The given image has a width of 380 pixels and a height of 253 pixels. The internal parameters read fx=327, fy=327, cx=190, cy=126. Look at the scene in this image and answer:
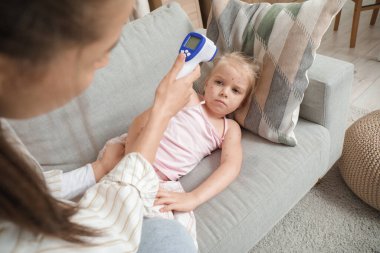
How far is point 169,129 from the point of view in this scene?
1177 mm

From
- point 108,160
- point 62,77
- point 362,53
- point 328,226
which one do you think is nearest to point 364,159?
point 328,226

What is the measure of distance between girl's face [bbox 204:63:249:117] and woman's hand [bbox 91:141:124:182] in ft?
1.22

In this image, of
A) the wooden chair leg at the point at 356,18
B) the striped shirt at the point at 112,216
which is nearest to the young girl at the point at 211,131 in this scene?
the striped shirt at the point at 112,216

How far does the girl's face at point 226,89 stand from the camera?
3.87 ft

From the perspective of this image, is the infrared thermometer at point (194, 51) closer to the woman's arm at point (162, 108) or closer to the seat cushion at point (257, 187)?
the woman's arm at point (162, 108)

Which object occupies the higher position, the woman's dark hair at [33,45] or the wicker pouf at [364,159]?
the woman's dark hair at [33,45]

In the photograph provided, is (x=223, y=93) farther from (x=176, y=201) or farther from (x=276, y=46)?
(x=176, y=201)

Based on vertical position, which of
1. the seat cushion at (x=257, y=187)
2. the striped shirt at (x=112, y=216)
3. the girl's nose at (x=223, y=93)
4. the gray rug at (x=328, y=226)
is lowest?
the gray rug at (x=328, y=226)

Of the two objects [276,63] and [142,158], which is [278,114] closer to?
[276,63]

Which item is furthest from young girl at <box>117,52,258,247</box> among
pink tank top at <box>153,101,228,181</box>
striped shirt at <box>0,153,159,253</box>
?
striped shirt at <box>0,153,159,253</box>

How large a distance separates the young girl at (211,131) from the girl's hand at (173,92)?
19 centimetres

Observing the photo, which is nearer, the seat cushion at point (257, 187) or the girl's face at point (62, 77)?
the girl's face at point (62, 77)

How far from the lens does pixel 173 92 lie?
87 cm

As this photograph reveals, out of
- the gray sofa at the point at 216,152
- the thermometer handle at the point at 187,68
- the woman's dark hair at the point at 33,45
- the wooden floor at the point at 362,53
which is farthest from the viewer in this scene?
Answer: the wooden floor at the point at 362,53
